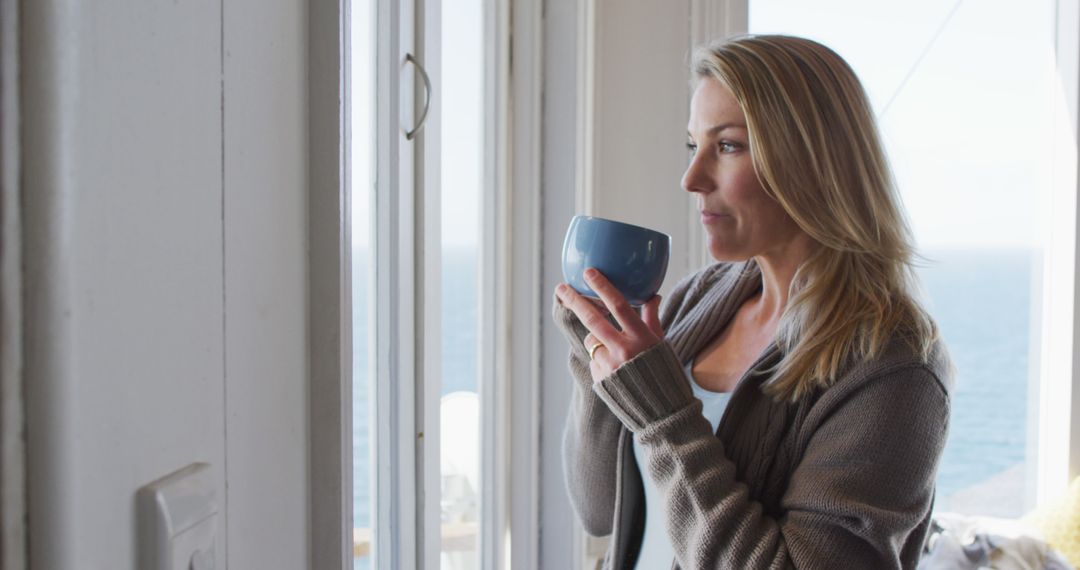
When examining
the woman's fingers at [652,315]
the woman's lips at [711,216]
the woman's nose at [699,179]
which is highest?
the woman's nose at [699,179]

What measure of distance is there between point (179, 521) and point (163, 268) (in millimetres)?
121

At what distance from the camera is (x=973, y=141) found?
2283 millimetres

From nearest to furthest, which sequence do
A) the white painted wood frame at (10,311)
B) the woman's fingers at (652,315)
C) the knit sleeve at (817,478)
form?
the white painted wood frame at (10,311) → the knit sleeve at (817,478) → the woman's fingers at (652,315)

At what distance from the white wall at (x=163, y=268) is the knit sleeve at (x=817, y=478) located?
1.36 feet

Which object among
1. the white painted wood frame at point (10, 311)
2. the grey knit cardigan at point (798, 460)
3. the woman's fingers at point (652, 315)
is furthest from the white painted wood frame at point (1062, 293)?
the white painted wood frame at point (10, 311)

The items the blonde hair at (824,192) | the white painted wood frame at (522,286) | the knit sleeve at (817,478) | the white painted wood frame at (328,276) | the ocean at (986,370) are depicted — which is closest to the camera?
the white painted wood frame at (328,276)

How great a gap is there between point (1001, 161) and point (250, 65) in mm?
2340

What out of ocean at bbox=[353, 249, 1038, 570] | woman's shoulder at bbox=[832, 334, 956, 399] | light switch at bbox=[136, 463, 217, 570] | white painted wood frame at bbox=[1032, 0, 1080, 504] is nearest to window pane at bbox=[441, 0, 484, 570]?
woman's shoulder at bbox=[832, 334, 956, 399]

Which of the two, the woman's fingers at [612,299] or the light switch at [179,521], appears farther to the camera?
the woman's fingers at [612,299]

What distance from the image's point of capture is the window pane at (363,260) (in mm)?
947

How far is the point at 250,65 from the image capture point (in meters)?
0.47

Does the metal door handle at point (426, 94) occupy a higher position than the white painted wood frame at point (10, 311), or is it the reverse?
the metal door handle at point (426, 94)

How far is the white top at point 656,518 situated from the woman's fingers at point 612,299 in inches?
7.4

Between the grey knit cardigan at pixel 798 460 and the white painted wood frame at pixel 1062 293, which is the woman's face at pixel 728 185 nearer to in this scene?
the grey knit cardigan at pixel 798 460
